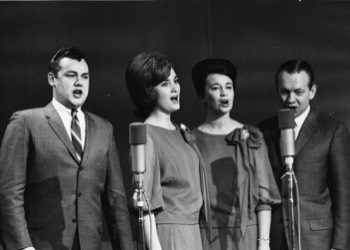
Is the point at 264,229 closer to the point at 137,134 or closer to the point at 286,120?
the point at 286,120

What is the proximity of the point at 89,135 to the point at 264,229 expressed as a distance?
1043 millimetres

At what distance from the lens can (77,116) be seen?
17.4ft

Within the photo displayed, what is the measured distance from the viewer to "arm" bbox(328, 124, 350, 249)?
568 cm

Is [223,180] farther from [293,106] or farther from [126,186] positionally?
[126,186]

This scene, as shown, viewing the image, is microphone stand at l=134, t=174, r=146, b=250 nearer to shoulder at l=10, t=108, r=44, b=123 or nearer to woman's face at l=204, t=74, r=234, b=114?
shoulder at l=10, t=108, r=44, b=123

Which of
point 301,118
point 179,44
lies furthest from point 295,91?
point 179,44

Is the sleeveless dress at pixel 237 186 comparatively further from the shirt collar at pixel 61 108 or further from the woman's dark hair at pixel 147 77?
the shirt collar at pixel 61 108

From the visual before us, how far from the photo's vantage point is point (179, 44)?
6508mm

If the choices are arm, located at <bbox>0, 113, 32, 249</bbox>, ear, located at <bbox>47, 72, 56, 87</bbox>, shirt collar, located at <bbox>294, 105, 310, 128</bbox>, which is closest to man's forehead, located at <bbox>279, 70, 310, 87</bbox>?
shirt collar, located at <bbox>294, 105, 310, 128</bbox>

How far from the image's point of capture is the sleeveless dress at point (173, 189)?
520 cm

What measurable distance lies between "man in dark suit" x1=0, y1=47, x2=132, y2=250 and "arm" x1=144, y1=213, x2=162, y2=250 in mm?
212

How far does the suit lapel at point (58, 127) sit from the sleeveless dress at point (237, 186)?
761mm

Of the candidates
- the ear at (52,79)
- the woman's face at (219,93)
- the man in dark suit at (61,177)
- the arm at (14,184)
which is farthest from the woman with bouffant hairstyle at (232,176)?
the arm at (14,184)

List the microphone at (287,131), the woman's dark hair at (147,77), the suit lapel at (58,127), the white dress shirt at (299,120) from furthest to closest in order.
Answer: the white dress shirt at (299,120), the woman's dark hair at (147,77), the suit lapel at (58,127), the microphone at (287,131)
